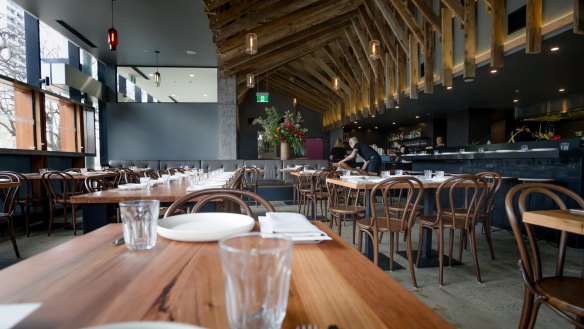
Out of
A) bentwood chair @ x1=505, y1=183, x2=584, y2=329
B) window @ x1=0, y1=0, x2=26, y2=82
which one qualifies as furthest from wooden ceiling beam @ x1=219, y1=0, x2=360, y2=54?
bentwood chair @ x1=505, y1=183, x2=584, y2=329

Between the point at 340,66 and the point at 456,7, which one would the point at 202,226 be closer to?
the point at 456,7

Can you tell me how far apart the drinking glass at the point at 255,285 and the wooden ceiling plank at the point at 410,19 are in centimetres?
639

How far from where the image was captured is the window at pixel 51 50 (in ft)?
19.4

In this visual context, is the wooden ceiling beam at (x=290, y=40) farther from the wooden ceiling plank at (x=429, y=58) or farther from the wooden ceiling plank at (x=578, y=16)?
the wooden ceiling plank at (x=578, y=16)

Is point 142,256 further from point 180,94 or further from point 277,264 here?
point 180,94

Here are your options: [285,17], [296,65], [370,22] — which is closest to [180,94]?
[296,65]

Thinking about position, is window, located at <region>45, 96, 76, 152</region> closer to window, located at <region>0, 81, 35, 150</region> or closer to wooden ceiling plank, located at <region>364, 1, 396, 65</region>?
window, located at <region>0, 81, 35, 150</region>

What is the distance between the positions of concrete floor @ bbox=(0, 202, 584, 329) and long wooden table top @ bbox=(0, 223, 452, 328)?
1699mm

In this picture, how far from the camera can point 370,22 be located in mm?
7277

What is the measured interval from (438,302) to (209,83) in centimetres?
862

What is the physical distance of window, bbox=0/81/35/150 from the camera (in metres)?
5.12

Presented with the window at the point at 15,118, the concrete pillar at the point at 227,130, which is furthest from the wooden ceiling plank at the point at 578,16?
the window at the point at 15,118

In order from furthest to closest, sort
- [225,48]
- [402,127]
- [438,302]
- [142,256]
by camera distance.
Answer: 1. [402,127]
2. [225,48]
3. [438,302]
4. [142,256]

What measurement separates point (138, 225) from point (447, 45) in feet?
19.2
